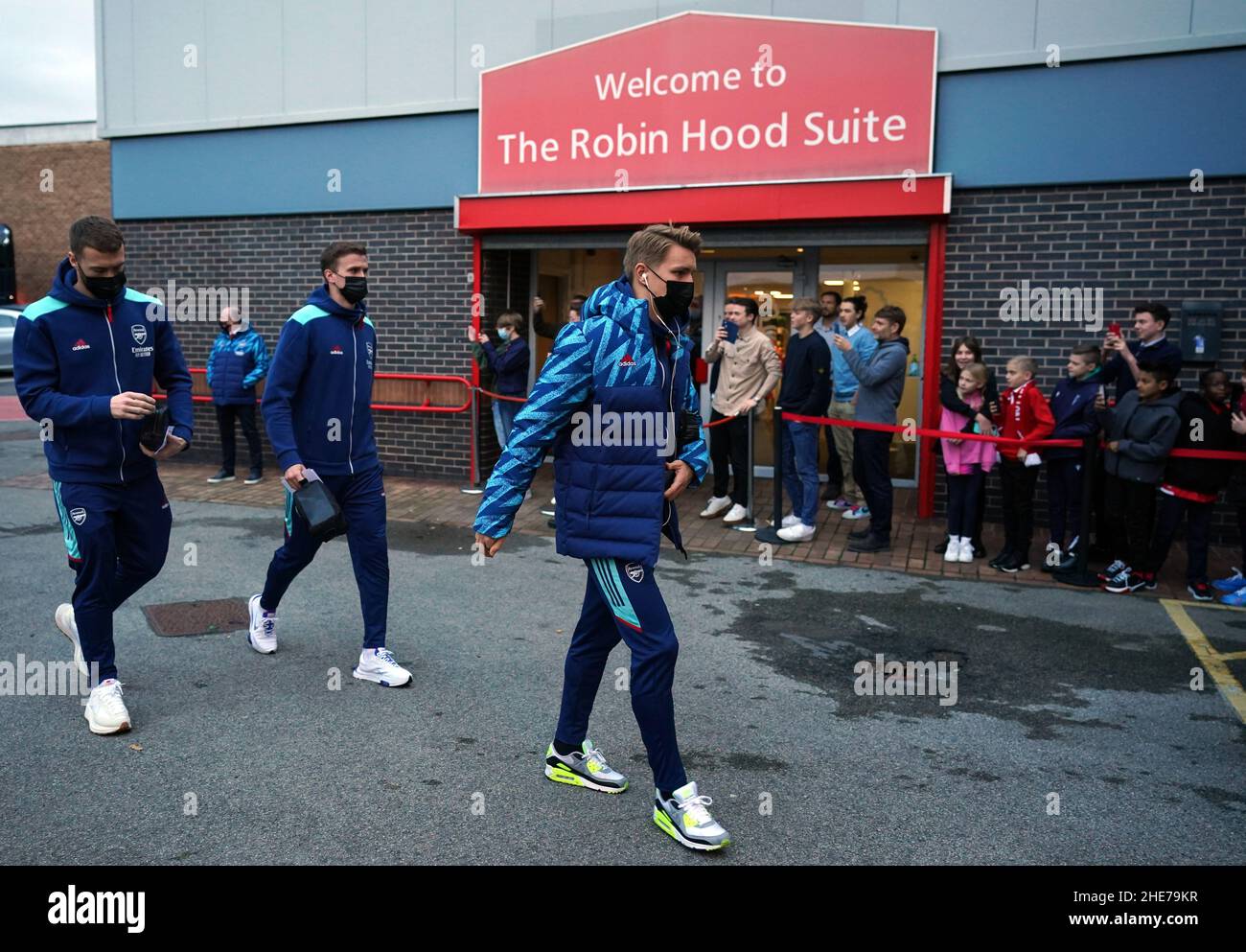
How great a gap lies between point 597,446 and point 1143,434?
17.4 feet

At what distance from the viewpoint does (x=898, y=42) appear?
941 centimetres

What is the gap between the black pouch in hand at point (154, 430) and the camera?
4.56 m

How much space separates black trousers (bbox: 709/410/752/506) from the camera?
9602 millimetres

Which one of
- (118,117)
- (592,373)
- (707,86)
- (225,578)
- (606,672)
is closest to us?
(592,373)

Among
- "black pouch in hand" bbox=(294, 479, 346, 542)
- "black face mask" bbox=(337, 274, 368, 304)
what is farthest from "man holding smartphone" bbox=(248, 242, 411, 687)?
"black pouch in hand" bbox=(294, 479, 346, 542)

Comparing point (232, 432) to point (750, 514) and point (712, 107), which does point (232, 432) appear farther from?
point (712, 107)

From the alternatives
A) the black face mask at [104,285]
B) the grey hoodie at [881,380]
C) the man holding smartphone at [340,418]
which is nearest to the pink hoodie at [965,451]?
the grey hoodie at [881,380]

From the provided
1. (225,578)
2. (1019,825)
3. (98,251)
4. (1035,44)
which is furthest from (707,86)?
(1019,825)

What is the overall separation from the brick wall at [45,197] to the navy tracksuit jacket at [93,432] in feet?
79.0

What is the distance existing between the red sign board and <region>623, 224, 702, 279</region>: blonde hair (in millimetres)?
6443

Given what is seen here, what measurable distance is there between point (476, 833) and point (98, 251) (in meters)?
2.86

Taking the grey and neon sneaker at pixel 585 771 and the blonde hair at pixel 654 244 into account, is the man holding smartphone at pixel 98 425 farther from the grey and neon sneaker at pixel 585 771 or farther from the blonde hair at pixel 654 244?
the blonde hair at pixel 654 244

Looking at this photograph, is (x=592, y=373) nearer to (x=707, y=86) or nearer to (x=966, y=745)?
(x=966, y=745)

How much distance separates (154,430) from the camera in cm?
457
